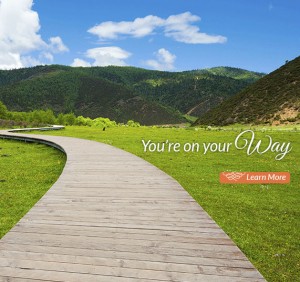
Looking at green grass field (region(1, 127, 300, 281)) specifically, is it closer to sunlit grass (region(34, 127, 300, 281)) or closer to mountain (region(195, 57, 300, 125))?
sunlit grass (region(34, 127, 300, 281))

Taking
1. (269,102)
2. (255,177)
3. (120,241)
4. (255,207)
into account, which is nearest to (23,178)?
(255,207)

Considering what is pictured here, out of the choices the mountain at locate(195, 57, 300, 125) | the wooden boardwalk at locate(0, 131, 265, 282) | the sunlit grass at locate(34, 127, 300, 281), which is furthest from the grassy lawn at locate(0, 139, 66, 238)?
the mountain at locate(195, 57, 300, 125)

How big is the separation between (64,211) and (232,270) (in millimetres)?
4196

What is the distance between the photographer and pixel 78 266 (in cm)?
465

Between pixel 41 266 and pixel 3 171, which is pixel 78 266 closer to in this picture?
pixel 41 266

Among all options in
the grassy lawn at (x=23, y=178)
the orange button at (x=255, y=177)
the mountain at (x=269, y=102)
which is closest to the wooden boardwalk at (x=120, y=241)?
the grassy lawn at (x=23, y=178)

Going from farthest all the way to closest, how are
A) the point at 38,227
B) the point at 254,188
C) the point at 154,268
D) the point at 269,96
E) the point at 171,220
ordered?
the point at 269,96, the point at 254,188, the point at 171,220, the point at 38,227, the point at 154,268

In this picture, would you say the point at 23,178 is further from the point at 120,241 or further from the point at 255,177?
the point at 255,177

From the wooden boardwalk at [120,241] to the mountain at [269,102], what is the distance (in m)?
57.2

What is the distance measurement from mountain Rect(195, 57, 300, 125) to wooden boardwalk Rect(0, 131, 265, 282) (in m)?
57.2

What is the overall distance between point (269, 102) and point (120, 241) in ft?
236

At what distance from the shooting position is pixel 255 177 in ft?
48.8

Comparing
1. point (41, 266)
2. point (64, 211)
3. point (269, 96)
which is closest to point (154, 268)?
point (41, 266)

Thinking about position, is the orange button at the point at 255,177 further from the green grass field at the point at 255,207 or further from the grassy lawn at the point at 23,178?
the grassy lawn at the point at 23,178
